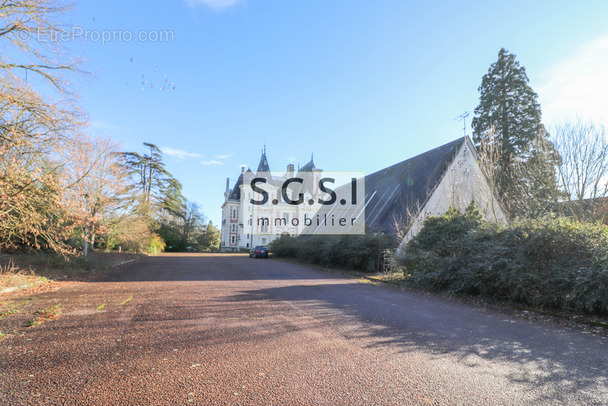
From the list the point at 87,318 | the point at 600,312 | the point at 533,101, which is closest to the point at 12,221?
the point at 87,318

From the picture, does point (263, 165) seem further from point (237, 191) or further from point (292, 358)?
point (292, 358)

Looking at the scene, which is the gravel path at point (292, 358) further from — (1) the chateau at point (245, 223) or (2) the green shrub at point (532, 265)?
(1) the chateau at point (245, 223)

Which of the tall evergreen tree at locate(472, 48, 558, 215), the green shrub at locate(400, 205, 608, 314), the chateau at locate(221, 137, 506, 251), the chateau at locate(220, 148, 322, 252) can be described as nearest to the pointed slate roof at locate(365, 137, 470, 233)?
the chateau at locate(221, 137, 506, 251)

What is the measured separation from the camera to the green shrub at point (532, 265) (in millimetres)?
5844

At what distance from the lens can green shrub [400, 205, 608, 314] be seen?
19.2 ft

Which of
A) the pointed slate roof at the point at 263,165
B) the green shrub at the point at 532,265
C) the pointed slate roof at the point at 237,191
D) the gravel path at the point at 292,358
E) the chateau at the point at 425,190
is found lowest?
the gravel path at the point at 292,358

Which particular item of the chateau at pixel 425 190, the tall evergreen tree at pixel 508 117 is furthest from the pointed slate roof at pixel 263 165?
the tall evergreen tree at pixel 508 117

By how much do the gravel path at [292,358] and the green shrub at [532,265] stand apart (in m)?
1.28

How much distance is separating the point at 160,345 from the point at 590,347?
5.78m

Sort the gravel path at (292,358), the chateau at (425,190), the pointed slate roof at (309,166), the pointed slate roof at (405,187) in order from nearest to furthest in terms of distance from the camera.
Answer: the gravel path at (292,358) < the chateau at (425,190) < the pointed slate roof at (405,187) < the pointed slate roof at (309,166)

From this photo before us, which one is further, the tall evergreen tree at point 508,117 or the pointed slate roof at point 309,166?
the pointed slate roof at point 309,166

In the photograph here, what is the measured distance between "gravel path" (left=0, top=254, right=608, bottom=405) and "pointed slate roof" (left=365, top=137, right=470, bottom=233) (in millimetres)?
13707

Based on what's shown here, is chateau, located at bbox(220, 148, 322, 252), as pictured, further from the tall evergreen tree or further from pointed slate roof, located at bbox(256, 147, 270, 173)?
the tall evergreen tree

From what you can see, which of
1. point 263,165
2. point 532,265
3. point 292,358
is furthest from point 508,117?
point 263,165
